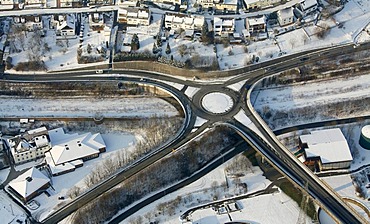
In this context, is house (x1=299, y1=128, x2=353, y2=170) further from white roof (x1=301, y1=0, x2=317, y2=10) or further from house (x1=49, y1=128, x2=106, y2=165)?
white roof (x1=301, y1=0, x2=317, y2=10)

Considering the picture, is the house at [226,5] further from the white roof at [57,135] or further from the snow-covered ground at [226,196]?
the white roof at [57,135]

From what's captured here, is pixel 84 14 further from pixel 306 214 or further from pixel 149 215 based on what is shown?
pixel 306 214

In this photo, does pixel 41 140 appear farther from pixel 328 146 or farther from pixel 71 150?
pixel 328 146

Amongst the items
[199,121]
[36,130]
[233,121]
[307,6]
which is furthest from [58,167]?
[307,6]

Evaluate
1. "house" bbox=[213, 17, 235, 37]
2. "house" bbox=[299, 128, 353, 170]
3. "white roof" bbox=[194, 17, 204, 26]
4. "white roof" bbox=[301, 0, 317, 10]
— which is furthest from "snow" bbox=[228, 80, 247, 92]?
"white roof" bbox=[301, 0, 317, 10]

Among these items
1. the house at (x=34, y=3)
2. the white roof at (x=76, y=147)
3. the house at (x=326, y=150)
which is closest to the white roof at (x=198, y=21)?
the house at (x=34, y=3)
